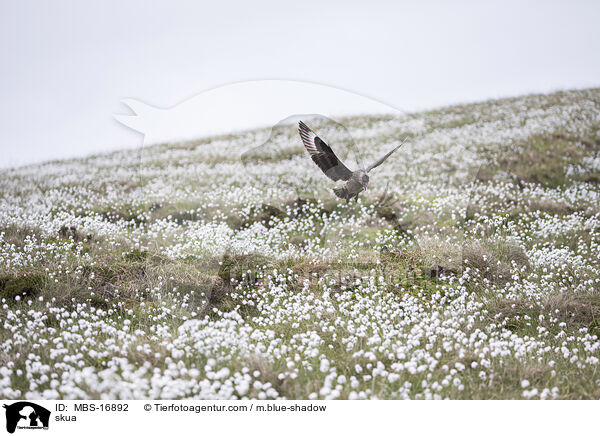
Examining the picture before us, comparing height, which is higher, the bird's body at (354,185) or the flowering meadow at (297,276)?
the bird's body at (354,185)

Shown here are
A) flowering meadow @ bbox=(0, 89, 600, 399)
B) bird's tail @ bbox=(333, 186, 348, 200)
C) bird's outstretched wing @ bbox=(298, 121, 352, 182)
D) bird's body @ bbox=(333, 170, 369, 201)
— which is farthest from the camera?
bird's tail @ bbox=(333, 186, 348, 200)

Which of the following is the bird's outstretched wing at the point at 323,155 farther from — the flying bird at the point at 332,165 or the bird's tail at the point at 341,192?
the bird's tail at the point at 341,192

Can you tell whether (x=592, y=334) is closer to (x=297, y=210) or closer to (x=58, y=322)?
(x=297, y=210)

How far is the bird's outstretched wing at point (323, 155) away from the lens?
607 cm

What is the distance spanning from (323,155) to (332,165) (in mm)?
251

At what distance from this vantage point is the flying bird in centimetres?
609

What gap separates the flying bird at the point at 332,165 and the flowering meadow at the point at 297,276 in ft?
1.35

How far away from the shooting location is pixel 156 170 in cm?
885

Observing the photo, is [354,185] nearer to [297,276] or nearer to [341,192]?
[341,192]
